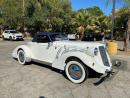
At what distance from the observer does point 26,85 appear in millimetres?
7430

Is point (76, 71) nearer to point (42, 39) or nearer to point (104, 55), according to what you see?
point (104, 55)

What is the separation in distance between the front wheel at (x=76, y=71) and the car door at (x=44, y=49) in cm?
120

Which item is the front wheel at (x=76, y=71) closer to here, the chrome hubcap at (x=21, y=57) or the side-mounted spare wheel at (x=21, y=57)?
the side-mounted spare wheel at (x=21, y=57)

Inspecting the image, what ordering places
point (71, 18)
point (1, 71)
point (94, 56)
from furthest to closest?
point (71, 18) → point (1, 71) → point (94, 56)

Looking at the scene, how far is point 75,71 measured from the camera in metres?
7.93

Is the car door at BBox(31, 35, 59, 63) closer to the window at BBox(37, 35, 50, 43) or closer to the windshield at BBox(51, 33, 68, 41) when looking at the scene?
the window at BBox(37, 35, 50, 43)

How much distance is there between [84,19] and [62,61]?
1125 inches

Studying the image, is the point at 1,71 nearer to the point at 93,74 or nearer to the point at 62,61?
the point at 62,61

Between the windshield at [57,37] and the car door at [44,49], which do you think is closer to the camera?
the car door at [44,49]

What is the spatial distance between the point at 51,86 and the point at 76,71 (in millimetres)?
1037

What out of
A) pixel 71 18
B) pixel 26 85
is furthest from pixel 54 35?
pixel 71 18

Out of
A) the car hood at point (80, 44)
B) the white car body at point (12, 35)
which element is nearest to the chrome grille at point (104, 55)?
the car hood at point (80, 44)

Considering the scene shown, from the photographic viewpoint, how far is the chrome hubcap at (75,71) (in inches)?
306

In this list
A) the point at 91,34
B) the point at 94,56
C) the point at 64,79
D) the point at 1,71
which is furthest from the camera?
the point at 91,34
